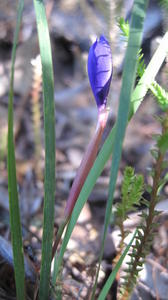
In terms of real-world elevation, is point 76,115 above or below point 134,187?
below

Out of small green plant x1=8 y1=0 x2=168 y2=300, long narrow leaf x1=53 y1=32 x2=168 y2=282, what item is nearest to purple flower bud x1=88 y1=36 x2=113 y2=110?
small green plant x1=8 y1=0 x2=168 y2=300

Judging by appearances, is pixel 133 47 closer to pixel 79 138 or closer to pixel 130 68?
pixel 130 68

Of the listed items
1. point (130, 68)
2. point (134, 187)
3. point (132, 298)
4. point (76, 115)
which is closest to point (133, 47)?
point (130, 68)

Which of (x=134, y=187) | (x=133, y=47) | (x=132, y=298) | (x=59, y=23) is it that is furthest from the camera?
(x=59, y=23)

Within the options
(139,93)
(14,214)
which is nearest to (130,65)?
(139,93)

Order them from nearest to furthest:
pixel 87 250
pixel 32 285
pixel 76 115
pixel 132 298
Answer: pixel 32 285, pixel 132 298, pixel 87 250, pixel 76 115

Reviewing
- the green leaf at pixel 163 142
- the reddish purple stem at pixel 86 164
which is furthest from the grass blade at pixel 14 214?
the green leaf at pixel 163 142

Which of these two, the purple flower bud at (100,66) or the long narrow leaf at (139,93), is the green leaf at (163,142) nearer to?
the long narrow leaf at (139,93)
